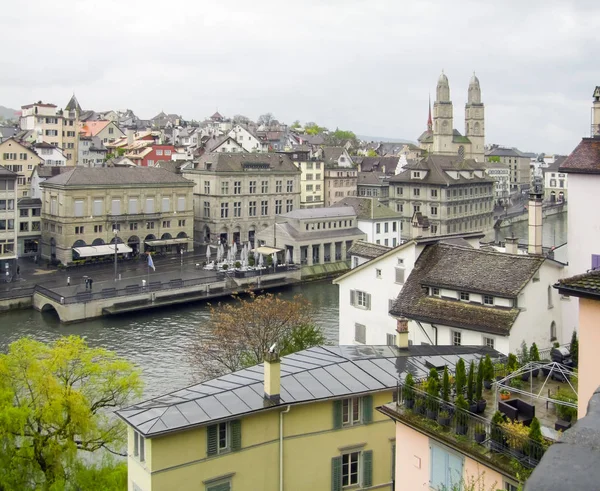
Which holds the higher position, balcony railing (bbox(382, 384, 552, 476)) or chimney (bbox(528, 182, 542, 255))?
chimney (bbox(528, 182, 542, 255))

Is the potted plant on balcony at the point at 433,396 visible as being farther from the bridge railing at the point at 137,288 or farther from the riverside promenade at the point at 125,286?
the bridge railing at the point at 137,288

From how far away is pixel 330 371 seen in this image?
20.2 m

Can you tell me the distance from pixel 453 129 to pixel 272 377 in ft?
453

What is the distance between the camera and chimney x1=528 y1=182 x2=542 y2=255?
31000 mm

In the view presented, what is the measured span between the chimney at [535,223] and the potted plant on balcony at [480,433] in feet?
65.5

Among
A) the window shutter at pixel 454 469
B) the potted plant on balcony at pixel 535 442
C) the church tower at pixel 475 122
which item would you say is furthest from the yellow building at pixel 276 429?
the church tower at pixel 475 122

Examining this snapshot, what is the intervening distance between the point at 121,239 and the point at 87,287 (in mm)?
18066

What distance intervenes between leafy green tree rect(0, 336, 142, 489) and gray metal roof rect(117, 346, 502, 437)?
17.9 ft

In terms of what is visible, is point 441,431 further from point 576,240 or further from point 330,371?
point 576,240

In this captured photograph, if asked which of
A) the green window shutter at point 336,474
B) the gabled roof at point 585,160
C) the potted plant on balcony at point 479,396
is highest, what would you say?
the gabled roof at point 585,160

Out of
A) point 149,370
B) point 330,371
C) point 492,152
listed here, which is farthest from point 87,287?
point 492,152

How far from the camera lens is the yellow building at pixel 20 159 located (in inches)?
3174

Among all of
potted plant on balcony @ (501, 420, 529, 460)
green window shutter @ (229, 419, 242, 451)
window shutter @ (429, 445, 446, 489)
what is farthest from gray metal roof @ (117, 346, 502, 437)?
potted plant on balcony @ (501, 420, 529, 460)

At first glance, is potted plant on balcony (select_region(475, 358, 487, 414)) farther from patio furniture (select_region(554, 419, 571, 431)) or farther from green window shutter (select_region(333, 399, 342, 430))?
green window shutter (select_region(333, 399, 342, 430))
